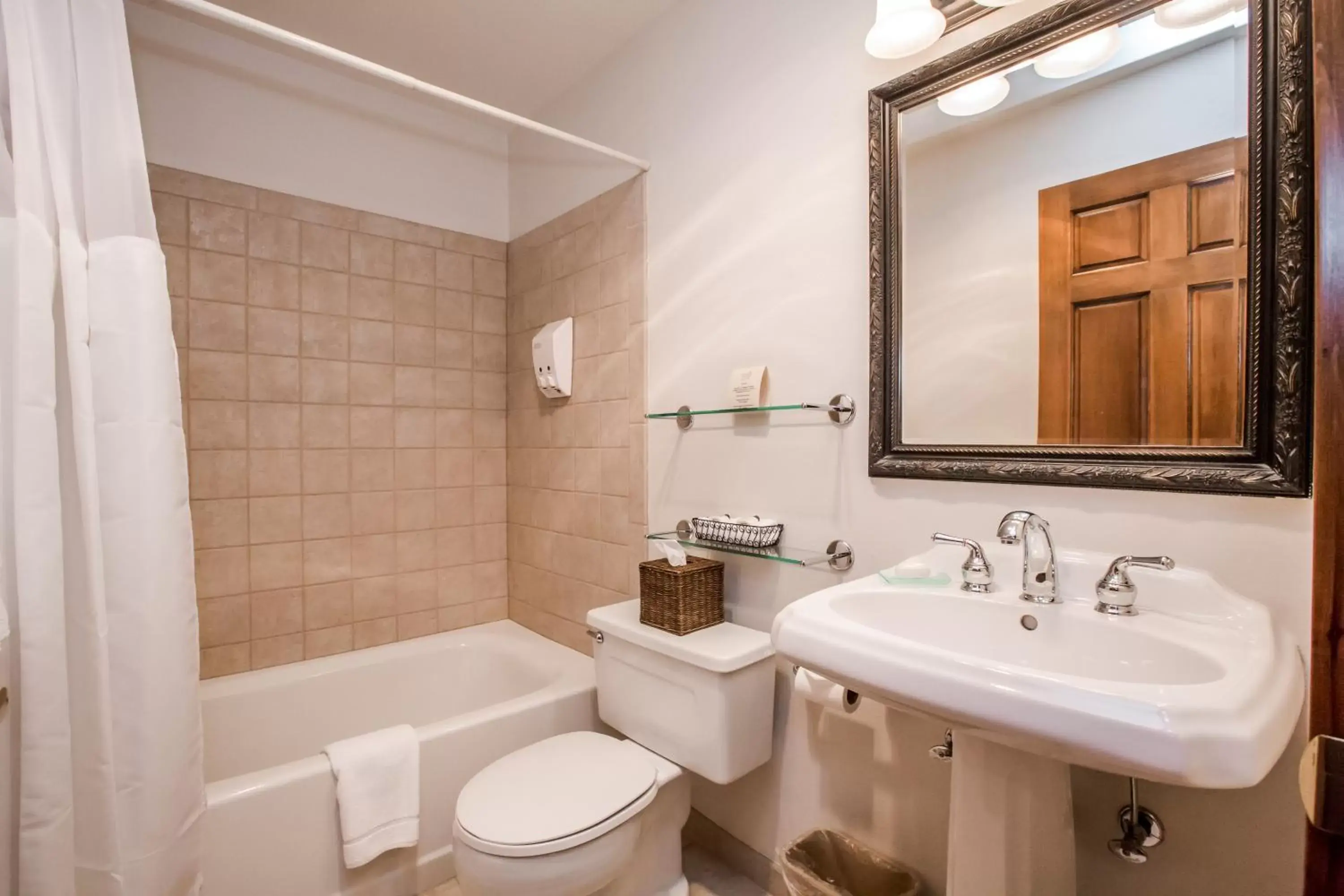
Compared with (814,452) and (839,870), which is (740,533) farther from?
(839,870)

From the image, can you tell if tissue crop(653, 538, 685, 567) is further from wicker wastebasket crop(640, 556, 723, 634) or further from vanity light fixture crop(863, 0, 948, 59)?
vanity light fixture crop(863, 0, 948, 59)

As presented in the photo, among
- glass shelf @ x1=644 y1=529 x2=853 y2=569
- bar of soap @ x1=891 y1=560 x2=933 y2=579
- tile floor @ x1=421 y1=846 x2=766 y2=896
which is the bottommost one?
tile floor @ x1=421 y1=846 x2=766 y2=896

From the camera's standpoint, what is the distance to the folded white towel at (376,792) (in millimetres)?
1483

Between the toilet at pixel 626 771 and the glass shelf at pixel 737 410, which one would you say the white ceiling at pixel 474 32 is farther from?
the toilet at pixel 626 771

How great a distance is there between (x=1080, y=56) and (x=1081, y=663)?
103cm

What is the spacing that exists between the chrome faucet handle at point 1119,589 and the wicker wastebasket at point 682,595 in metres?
0.86

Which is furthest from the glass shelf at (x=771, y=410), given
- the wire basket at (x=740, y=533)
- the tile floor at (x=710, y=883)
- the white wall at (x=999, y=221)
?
the tile floor at (x=710, y=883)

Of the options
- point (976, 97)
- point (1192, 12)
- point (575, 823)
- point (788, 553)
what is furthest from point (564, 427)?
point (1192, 12)

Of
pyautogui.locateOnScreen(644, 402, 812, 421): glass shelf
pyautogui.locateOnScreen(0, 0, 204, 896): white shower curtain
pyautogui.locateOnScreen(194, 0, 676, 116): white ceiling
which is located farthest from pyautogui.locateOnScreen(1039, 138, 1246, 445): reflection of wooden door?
pyautogui.locateOnScreen(0, 0, 204, 896): white shower curtain

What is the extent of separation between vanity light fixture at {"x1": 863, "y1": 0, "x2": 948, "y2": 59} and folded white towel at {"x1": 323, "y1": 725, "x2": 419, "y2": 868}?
1.89 m

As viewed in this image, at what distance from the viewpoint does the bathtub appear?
1.41 m

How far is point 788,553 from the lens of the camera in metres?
1.54

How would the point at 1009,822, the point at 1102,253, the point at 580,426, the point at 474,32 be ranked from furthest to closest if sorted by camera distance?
the point at 580,426
the point at 474,32
the point at 1102,253
the point at 1009,822

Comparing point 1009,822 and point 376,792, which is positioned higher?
point 1009,822
